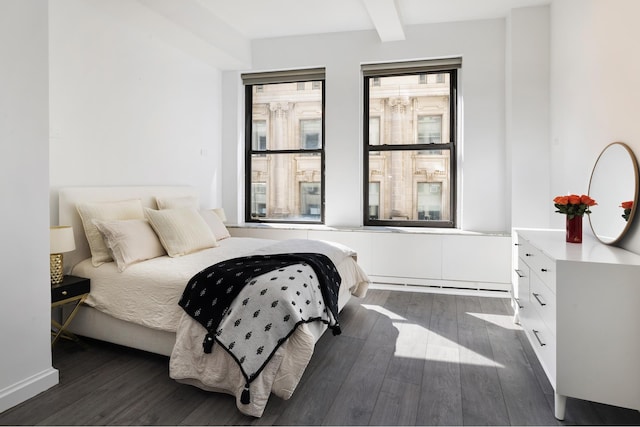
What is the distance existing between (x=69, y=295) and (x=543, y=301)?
283cm

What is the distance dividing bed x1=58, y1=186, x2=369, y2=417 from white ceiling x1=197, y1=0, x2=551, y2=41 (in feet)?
6.78

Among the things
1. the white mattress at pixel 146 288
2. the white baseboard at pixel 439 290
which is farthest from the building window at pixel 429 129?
the white mattress at pixel 146 288

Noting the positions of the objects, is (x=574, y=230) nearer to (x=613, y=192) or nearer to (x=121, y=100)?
(x=613, y=192)

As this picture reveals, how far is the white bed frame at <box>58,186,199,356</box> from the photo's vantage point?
245cm

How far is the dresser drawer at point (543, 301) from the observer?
1.93m

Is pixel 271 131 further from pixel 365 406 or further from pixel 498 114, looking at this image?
pixel 365 406

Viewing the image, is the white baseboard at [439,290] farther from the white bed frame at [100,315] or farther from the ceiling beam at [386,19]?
the ceiling beam at [386,19]

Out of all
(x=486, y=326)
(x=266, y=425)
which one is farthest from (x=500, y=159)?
(x=266, y=425)

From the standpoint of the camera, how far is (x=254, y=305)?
206 centimetres

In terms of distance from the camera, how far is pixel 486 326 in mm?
3148

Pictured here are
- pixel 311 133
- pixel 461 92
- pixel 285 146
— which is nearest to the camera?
pixel 461 92

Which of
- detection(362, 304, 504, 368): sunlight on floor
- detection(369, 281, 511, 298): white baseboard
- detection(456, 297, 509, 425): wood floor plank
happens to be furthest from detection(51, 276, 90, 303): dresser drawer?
detection(369, 281, 511, 298): white baseboard

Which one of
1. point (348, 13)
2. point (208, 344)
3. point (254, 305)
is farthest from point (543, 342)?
point (348, 13)

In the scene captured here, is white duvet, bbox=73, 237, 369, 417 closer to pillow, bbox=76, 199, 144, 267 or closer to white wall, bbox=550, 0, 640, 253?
pillow, bbox=76, 199, 144, 267
